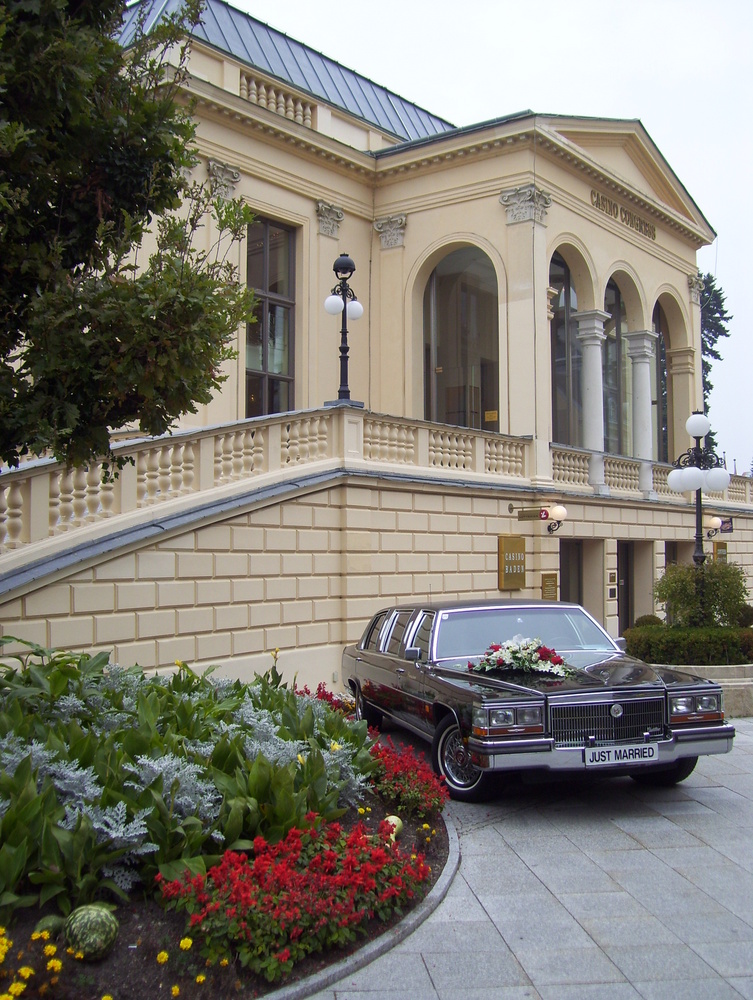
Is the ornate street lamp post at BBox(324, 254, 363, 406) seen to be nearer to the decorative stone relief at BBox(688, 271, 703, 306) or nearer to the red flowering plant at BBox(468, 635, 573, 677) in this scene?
the red flowering plant at BBox(468, 635, 573, 677)

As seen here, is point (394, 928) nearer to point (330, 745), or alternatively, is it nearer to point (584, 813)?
point (330, 745)

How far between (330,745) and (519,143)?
15718mm

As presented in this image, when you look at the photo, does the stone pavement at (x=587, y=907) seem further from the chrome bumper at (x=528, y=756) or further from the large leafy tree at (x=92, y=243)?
the large leafy tree at (x=92, y=243)

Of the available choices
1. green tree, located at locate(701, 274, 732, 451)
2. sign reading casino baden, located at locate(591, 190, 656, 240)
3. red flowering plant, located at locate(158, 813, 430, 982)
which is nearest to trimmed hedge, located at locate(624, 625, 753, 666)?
red flowering plant, located at locate(158, 813, 430, 982)

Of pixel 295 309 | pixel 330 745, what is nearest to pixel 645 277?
pixel 295 309

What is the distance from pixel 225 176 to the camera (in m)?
17.9

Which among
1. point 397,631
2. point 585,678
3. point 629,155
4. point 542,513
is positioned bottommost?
point 585,678

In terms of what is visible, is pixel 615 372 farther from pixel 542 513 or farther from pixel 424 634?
pixel 424 634

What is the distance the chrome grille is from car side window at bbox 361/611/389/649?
3373mm

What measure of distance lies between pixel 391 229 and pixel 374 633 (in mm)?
12989

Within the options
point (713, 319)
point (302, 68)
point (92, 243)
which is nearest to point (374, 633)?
point (92, 243)

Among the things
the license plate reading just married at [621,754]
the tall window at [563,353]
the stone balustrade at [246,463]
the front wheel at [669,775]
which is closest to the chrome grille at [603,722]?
the license plate reading just married at [621,754]

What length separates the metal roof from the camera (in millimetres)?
20031

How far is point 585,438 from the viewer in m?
22.5
